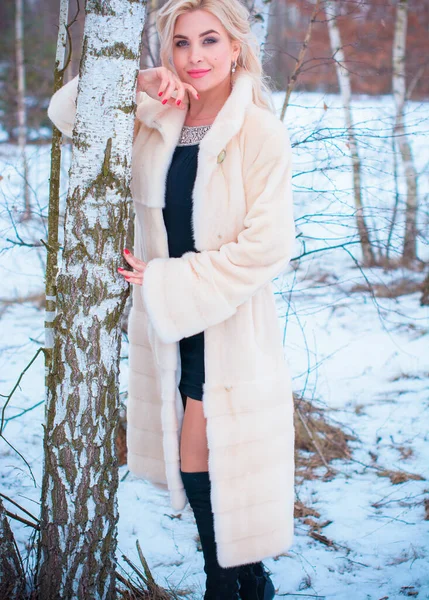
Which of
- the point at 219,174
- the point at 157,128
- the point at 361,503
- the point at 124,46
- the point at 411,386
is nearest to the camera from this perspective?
the point at 124,46

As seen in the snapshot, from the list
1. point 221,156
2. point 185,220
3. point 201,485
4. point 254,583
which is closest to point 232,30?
point 221,156

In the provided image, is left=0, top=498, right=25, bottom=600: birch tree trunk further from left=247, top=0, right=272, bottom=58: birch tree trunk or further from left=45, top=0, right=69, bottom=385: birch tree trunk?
left=247, top=0, right=272, bottom=58: birch tree trunk

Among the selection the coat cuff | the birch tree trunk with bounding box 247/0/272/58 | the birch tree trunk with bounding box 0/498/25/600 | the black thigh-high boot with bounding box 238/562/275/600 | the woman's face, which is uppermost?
the birch tree trunk with bounding box 247/0/272/58

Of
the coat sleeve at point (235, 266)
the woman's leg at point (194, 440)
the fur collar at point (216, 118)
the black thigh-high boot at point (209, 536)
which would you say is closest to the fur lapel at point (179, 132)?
the fur collar at point (216, 118)

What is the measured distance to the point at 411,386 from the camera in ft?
14.5

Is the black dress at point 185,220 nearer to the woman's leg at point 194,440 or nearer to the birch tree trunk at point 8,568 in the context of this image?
the woman's leg at point 194,440

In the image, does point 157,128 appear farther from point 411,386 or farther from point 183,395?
point 411,386

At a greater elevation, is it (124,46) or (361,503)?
(124,46)

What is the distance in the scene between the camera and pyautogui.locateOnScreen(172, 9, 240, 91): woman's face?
208cm

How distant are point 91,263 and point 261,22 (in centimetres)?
213

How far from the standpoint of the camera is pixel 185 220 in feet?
6.94

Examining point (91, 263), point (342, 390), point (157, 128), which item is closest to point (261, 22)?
point (157, 128)

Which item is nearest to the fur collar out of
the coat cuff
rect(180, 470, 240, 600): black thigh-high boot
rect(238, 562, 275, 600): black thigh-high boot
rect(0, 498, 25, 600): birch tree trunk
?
the coat cuff

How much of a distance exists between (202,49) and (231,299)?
917mm
